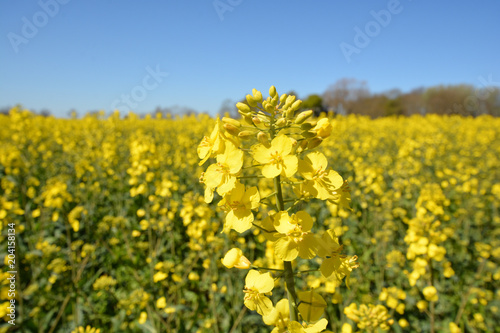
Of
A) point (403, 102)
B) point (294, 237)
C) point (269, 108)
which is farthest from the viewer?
point (403, 102)

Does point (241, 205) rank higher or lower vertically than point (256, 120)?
lower

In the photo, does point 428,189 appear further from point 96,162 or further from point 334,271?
point 96,162

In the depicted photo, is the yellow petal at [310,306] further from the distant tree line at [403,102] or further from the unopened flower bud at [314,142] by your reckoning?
the distant tree line at [403,102]

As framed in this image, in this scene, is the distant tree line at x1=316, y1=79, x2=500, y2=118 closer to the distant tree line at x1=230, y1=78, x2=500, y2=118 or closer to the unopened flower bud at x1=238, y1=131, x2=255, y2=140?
the distant tree line at x1=230, y1=78, x2=500, y2=118

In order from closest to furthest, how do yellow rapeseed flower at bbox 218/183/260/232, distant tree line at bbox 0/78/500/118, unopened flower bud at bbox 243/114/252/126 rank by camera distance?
1. yellow rapeseed flower at bbox 218/183/260/232
2. unopened flower bud at bbox 243/114/252/126
3. distant tree line at bbox 0/78/500/118

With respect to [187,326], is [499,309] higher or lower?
lower

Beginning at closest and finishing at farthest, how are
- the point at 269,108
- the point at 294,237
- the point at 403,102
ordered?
the point at 294,237 → the point at 269,108 → the point at 403,102

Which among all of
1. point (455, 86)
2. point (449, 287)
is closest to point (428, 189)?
point (449, 287)

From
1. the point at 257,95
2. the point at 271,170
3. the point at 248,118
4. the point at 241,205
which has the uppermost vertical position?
the point at 257,95

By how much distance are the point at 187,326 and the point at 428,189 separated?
121 inches

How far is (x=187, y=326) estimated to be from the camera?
2.98m


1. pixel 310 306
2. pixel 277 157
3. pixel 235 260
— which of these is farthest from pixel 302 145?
pixel 310 306

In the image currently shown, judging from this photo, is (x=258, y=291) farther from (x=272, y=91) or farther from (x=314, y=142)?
(x=272, y=91)

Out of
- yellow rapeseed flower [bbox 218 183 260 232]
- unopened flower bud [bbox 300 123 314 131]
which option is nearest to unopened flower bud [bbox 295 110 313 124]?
unopened flower bud [bbox 300 123 314 131]
